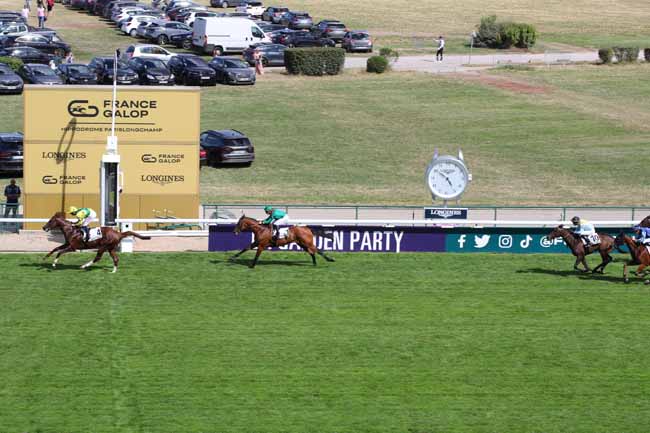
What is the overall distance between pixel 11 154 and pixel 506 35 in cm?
4150

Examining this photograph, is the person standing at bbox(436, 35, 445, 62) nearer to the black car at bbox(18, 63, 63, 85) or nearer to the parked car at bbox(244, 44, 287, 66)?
the parked car at bbox(244, 44, 287, 66)

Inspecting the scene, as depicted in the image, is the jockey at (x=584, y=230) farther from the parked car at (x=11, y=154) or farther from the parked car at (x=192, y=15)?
the parked car at (x=192, y=15)

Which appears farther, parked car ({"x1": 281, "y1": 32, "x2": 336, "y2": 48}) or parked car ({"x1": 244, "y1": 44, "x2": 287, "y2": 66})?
parked car ({"x1": 281, "y1": 32, "x2": 336, "y2": 48})

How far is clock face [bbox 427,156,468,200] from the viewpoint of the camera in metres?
31.4

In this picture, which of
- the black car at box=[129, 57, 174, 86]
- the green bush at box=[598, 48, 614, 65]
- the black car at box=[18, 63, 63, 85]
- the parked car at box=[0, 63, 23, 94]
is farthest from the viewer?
the green bush at box=[598, 48, 614, 65]

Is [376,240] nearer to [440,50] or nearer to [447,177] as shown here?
[447,177]

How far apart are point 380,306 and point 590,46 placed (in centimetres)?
5485

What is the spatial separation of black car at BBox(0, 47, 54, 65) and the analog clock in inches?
1274

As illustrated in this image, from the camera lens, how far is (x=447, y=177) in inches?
1241

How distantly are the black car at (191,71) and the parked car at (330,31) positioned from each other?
14.0m

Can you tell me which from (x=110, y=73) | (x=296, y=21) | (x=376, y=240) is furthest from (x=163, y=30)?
(x=376, y=240)

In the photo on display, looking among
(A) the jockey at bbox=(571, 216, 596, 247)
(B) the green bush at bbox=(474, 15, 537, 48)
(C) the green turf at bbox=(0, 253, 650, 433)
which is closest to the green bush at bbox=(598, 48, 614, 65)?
(B) the green bush at bbox=(474, 15, 537, 48)

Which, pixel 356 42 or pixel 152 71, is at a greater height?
pixel 356 42

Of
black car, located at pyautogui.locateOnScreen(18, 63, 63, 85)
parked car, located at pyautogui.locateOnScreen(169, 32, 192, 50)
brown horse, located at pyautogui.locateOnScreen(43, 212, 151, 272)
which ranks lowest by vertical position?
brown horse, located at pyautogui.locateOnScreen(43, 212, 151, 272)
